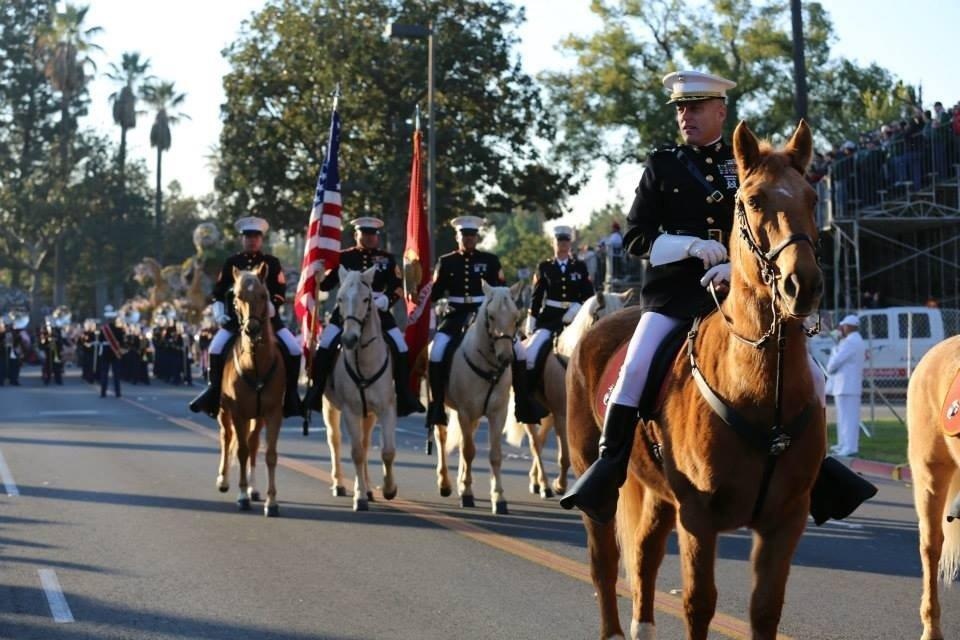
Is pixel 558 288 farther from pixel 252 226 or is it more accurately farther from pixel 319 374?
pixel 252 226

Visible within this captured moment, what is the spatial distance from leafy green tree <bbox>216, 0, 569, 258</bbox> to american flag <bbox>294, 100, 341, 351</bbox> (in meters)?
25.6

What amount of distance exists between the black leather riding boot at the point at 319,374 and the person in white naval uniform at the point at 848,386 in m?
7.82

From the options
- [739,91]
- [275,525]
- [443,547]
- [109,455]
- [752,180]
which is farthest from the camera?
[739,91]

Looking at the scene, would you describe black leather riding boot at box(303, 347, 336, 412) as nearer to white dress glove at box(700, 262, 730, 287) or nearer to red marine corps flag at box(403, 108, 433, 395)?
red marine corps flag at box(403, 108, 433, 395)

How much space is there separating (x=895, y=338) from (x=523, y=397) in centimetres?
1822

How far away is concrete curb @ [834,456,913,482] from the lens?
58.2 feet

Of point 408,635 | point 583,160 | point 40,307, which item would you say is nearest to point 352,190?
point 583,160

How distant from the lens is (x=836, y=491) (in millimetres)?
6480

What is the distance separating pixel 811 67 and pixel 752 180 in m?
58.5

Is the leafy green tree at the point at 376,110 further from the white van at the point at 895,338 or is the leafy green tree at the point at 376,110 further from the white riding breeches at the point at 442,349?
the white riding breeches at the point at 442,349

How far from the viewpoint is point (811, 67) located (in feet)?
203

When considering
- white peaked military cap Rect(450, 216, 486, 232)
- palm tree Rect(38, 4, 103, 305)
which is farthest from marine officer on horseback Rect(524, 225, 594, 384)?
palm tree Rect(38, 4, 103, 305)

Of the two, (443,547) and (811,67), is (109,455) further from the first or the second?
(811,67)

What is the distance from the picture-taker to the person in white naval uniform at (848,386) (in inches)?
797
